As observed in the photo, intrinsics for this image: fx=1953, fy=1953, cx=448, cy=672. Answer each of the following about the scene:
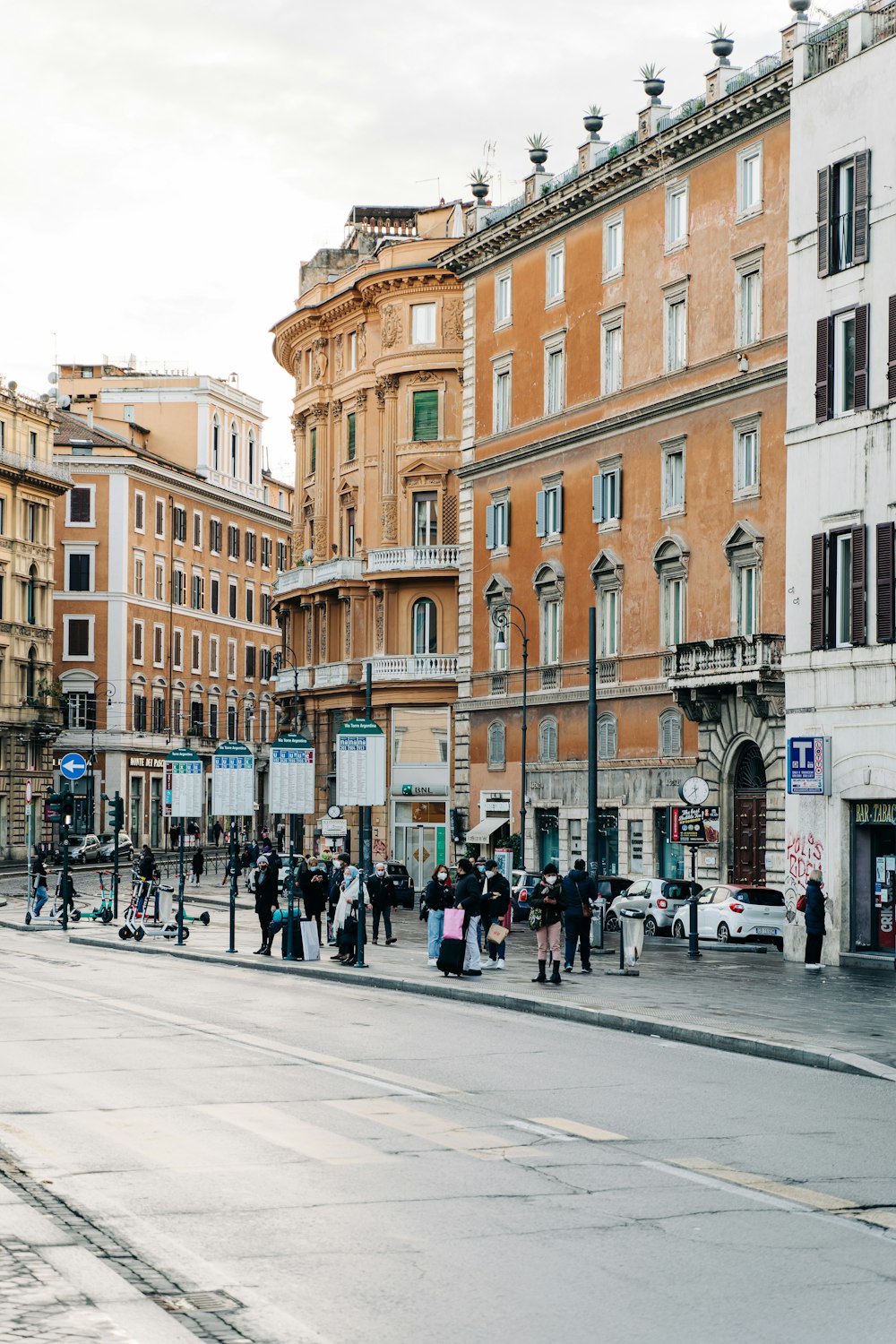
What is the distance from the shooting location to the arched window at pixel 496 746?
192 feet

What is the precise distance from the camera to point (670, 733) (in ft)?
162

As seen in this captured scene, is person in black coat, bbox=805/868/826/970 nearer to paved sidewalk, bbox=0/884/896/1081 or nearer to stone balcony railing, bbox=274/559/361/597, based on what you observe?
paved sidewalk, bbox=0/884/896/1081

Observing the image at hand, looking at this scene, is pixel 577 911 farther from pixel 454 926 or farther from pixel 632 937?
pixel 454 926

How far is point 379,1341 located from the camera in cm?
784

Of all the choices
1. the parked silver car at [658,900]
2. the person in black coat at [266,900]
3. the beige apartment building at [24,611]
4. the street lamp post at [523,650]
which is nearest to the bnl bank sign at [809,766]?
the person in black coat at [266,900]

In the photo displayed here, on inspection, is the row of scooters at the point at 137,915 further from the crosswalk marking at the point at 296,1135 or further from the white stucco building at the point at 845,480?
the crosswalk marking at the point at 296,1135

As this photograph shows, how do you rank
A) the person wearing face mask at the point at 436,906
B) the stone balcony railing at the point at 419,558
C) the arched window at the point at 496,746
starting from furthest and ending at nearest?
the stone balcony railing at the point at 419,558, the arched window at the point at 496,746, the person wearing face mask at the point at 436,906

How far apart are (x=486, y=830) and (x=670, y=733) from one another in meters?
10.9

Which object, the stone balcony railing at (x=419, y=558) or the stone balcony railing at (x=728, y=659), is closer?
the stone balcony railing at (x=728, y=659)

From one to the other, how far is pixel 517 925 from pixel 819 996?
24253 millimetres

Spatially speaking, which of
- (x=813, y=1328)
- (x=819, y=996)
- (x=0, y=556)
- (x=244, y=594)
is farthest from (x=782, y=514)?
(x=244, y=594)

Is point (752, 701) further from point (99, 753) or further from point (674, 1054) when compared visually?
point (99, 753)

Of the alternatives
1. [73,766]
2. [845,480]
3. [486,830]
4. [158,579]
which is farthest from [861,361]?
[158,579]

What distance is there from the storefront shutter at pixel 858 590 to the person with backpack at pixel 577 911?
651 cm
